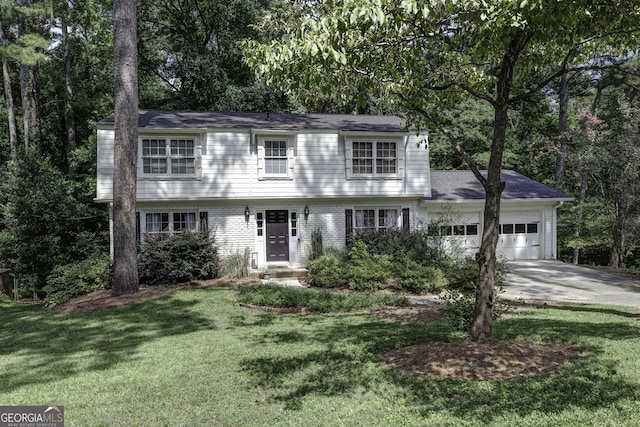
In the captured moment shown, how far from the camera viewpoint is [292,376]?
5250mm

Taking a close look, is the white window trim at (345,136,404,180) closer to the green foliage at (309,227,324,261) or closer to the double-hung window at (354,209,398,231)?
the double-hung window at (354,209,398,231)

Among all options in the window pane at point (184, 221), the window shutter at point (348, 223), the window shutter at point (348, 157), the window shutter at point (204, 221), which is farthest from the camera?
the window shutter at point (348, 223)

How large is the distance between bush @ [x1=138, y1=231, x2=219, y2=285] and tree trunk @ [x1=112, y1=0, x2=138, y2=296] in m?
2.04

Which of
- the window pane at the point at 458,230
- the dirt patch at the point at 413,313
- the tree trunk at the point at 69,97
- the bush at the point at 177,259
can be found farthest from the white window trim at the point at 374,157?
the tree trunk at the point at 69,97

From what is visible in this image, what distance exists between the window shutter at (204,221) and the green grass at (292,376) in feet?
23.3

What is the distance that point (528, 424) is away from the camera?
3.68m

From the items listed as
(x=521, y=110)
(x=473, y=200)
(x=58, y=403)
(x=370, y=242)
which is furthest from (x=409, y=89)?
(x=521, y=110)

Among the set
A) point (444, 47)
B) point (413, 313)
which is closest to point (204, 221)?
point (413, 313)

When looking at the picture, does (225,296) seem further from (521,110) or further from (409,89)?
(521,110)

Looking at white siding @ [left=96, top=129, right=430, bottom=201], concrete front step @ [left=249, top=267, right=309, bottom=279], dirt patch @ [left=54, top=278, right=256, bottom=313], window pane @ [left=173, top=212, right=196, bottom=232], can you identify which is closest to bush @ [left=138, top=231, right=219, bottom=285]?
dirt patch @ [left=54, top=278, right=256, bottom=313]

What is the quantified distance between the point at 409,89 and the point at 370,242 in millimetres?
10539

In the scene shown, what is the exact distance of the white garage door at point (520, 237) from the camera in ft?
64.1

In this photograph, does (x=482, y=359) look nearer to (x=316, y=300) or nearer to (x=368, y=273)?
(x=316, y=300)

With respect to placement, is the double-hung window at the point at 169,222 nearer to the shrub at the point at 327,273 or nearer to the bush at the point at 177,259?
the bush at the point at 177,259
